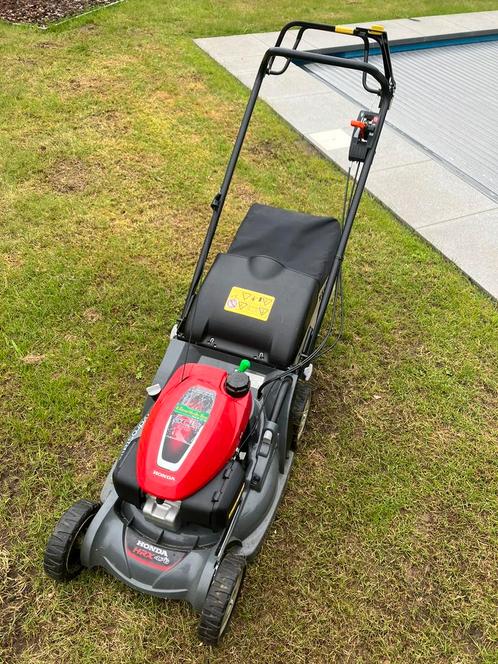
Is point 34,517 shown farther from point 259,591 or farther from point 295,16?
point 295,16

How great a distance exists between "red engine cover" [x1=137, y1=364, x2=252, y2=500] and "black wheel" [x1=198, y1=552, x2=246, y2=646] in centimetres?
32

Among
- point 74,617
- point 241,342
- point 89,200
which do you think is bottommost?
point 74,617

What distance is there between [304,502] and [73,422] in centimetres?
121

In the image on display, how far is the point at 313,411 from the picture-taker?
300 centimetres

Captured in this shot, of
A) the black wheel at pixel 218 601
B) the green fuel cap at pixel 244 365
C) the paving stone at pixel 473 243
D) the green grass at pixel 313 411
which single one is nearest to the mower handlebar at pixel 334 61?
the green fuel cap at pixel 244 365

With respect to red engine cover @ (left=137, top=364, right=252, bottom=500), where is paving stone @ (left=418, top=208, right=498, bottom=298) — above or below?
below

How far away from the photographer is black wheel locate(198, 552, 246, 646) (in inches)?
75.1

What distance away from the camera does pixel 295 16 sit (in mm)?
8180

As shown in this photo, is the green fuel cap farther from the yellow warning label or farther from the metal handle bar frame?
the metal handle bar frame

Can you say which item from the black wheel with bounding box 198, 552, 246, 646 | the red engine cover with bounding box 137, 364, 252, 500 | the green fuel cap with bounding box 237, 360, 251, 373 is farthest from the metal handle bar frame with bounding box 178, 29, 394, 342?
the black wheel with bounding box 198, 552, 246, 646

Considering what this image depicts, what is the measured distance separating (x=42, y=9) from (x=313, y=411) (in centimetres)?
739

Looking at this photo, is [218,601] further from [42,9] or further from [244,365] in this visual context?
[42,9]

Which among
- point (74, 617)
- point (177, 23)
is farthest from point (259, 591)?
point (177, 23)

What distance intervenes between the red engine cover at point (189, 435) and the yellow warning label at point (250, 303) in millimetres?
324
